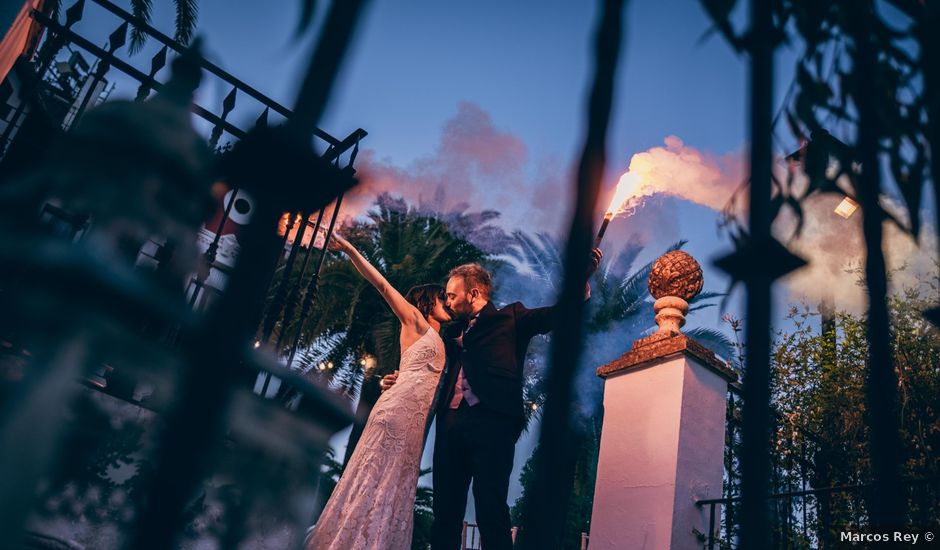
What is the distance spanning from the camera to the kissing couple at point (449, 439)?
3543mm

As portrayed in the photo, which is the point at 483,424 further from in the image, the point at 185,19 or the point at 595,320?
the point at 595,320

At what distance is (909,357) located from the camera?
772 cm

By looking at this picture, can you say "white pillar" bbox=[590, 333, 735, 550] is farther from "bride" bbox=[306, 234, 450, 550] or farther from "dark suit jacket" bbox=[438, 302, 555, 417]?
"bride" bbox=[306, 234, 450, 550]

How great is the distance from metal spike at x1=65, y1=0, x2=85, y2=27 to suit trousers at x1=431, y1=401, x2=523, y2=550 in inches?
162

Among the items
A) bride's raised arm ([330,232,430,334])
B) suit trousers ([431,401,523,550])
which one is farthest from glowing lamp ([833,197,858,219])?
suit trousers ([431,401,523,550])

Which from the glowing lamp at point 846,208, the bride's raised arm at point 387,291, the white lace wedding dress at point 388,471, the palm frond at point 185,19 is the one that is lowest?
the white lace wedding dress at point 388,471

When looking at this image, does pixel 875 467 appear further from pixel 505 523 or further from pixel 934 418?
pixel 934 418

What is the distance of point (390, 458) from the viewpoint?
3.96 metres

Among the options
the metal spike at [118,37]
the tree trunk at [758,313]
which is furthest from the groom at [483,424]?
the metal spike at [118,37]

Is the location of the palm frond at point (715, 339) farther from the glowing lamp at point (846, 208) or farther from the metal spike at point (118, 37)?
the metal spike at point (118, 37)

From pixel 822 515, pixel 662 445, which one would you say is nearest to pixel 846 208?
pixel 822 515

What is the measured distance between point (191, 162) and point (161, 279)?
333 mm

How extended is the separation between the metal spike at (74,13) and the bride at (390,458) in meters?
2.59

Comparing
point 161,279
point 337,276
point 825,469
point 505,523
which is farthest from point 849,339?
point 337,276
